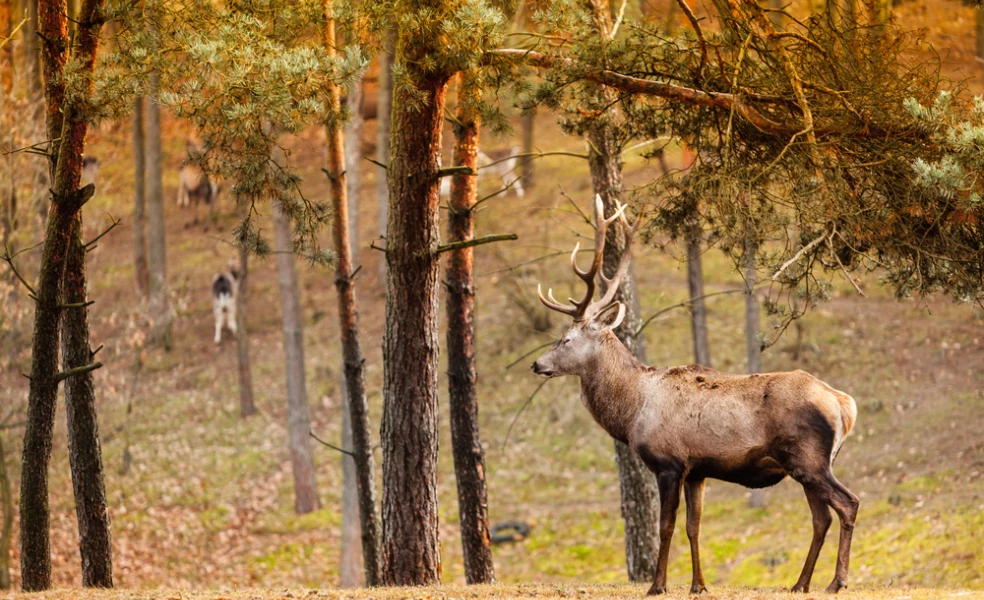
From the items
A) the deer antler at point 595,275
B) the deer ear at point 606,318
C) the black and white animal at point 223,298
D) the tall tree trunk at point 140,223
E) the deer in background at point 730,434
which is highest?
the tall tree trunk at point 140,223

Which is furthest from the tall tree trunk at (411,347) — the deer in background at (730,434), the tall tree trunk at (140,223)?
the tall tree trunk at (140,223)

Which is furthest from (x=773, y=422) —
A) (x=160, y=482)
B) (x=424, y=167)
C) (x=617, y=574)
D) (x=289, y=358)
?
(x=160, y=482)

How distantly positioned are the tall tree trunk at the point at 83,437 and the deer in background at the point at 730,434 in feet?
17.1

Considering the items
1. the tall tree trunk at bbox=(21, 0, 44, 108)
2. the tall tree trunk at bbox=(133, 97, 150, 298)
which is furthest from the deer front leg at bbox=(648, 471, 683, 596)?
the tall tree trunk at bbox=(133, 97, 150, 298)

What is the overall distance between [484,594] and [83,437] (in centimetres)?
463

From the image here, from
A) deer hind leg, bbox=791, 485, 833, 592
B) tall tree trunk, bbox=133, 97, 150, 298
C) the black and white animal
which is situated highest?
tall tree trunk, bbox=133, 97, 150, 298

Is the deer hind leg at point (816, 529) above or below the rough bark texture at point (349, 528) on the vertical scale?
above

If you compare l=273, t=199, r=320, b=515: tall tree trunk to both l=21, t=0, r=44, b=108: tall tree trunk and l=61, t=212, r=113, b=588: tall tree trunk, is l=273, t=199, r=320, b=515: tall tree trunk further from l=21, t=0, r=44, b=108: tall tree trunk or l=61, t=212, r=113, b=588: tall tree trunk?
l=61, t=212, r=113, b=588: tall tree trunk

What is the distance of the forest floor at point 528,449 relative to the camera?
51.8 feet

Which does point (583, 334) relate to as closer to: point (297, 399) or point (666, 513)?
point (666, 513)

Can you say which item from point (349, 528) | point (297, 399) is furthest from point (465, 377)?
point (297, 399)

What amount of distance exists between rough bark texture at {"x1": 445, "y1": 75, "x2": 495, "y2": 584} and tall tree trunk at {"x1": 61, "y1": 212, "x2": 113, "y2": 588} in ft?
12.8

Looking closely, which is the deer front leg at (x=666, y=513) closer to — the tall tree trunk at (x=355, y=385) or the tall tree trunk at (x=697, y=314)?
the tall tree trunk at (x=355, y=385)

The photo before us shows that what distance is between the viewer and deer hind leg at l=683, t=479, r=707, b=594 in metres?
7.98
